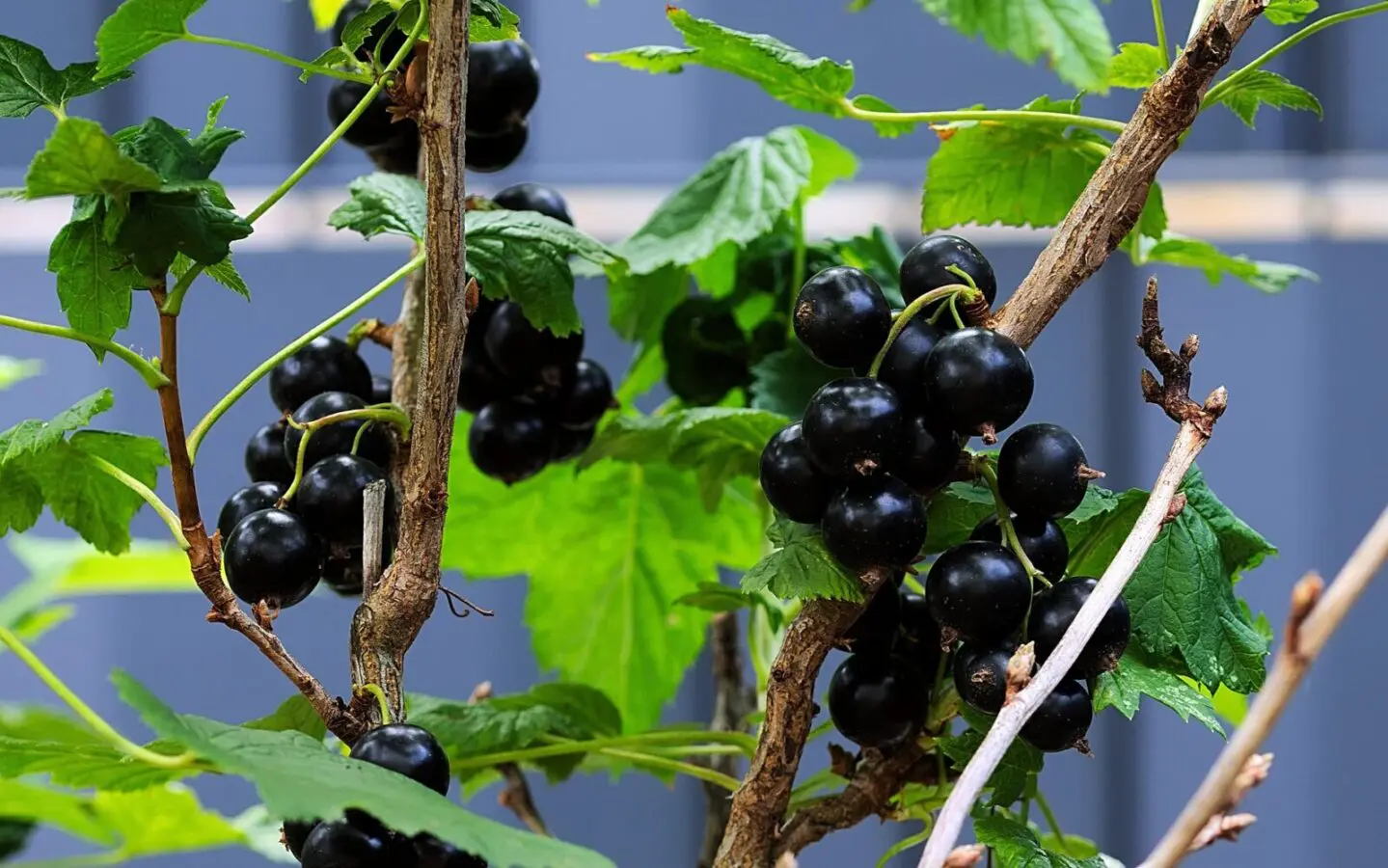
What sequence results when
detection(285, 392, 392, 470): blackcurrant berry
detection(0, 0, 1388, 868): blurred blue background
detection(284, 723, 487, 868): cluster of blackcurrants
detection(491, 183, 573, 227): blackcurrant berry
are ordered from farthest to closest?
detection(0, 0, 1388, 868): blurred blue background < detection(491, 183, 573, 227): blackcurrant berry < detection(285, 392, 392, 470): blackcurrant berry < detection(284, 723, 487, 868): cluster of blackcurrants

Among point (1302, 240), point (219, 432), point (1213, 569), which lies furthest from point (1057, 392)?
point (1213, 569)

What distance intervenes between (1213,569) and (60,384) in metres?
1.30

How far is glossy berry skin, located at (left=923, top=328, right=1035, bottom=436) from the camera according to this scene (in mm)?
338

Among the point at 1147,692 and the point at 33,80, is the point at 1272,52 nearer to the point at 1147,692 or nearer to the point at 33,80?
the point at 1147,692

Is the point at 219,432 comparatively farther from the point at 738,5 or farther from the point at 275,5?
the point at 738,5

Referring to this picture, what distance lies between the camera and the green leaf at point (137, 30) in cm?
34

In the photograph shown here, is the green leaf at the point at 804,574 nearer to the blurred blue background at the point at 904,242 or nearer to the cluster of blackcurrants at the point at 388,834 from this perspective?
the cluster of blackcurrants at the point at 388,834

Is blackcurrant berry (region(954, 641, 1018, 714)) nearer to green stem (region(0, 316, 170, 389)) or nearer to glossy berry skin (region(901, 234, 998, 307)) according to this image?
glossy berry skin (region(901, 234, 998, 307))

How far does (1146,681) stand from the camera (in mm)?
369

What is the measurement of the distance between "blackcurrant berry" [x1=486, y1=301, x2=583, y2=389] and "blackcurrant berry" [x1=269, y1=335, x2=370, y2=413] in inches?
2.5

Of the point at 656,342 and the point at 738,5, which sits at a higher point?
the point at 738,5

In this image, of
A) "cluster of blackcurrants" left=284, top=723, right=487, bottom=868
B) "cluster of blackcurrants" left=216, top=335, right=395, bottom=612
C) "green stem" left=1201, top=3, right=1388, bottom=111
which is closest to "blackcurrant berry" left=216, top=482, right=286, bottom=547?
"cluster of blackcurrants" left=216, top=335, right=395, bottom=612

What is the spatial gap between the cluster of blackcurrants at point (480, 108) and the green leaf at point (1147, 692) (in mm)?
302

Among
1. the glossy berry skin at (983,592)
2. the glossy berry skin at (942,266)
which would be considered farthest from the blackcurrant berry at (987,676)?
the glossy berry skin at (942,266)
